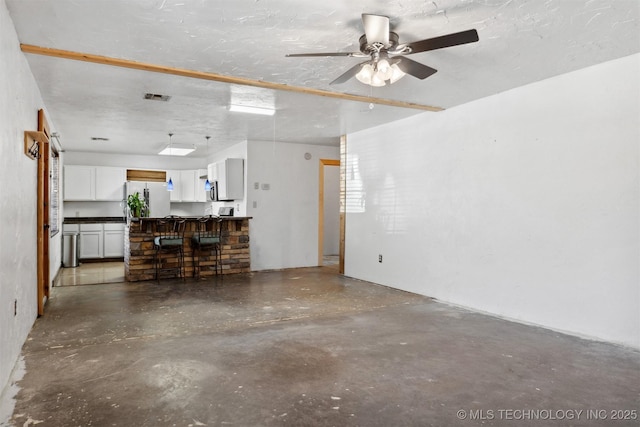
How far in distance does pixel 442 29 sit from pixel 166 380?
3023mm

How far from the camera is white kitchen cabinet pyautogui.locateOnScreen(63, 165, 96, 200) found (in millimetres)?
8688

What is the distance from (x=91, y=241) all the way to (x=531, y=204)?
27.1 feet

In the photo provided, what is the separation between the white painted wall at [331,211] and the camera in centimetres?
989

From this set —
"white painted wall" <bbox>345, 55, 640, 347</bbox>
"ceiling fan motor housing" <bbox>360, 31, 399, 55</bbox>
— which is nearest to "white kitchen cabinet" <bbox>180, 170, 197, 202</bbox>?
"white painted wall" <bbox>345, 55, 640, 347</bbox>

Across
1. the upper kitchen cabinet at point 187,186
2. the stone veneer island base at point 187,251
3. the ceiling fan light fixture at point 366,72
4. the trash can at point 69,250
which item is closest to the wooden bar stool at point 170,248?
the stone veneer island base at point 187,251

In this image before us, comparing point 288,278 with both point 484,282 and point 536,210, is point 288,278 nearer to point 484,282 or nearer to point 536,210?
point 484,282

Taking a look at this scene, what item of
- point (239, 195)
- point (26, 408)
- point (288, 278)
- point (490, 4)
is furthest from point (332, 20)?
point (239, 195)

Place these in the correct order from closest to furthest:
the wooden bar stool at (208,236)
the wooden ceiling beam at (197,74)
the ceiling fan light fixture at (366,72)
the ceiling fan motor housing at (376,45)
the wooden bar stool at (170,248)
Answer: the ceiling fan motor housing at (376,45), the ceiling fan light fixture at (366,72), the wooden ceiling beam at (197,74), the wooden bar stool at (170,248), the wooden bar stool at (208,236)

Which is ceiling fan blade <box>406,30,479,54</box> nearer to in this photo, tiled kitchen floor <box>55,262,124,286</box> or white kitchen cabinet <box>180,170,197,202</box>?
tiled kitchen floor <box>55,262,124,286</box>

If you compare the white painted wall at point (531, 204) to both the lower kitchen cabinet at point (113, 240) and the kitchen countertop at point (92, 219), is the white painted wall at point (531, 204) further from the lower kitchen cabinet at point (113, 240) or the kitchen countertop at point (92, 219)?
the kitchen countertop at point (92, 219)

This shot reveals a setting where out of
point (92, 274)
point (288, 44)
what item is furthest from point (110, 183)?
point (288, 44)

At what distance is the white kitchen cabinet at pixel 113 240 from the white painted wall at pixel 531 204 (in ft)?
19.7

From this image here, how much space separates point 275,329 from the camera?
3.87 meters

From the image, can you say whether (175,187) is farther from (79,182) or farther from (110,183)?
(79,182)
